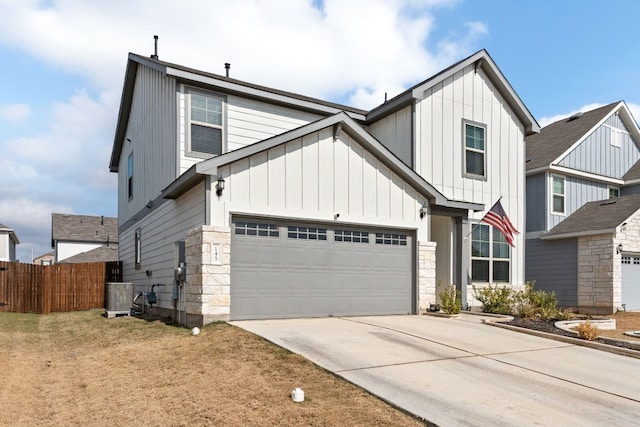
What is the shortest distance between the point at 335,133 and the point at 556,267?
12.1m

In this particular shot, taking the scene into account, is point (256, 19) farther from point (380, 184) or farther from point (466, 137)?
point (466, 137)

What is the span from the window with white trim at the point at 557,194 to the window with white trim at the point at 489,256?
4.42 metres

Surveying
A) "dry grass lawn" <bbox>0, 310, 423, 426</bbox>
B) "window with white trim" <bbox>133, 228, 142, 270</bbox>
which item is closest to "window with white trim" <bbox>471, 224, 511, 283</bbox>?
"dry grass lawn" <bbox>0, 310, 423, 426</bbox>

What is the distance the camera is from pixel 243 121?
14.2 m

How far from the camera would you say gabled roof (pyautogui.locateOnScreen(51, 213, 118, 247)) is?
136ft

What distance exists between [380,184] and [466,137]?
194 inches

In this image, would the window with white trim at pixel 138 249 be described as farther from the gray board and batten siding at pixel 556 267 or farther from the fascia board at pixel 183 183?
the gray board and batten siding at pixel 556 267

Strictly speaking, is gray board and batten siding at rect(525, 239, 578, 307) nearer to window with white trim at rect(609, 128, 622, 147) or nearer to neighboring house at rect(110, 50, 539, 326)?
neighboring house at rect(110, 50, 539, 326)

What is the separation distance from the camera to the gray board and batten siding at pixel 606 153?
20828mm

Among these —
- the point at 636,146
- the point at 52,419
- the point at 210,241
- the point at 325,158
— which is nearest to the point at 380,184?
the point at 325,158

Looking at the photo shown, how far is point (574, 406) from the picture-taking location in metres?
5.88

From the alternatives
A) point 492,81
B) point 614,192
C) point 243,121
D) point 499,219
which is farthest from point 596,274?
point 243,121

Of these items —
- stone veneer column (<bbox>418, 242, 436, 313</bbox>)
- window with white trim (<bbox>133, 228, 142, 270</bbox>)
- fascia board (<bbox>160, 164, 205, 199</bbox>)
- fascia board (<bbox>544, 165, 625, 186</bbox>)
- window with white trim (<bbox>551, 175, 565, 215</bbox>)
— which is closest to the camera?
fascia board (<bbox>160, 164, 205, 199</bbox>)

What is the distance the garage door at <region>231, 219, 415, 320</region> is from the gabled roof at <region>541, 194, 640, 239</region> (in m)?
8.62
